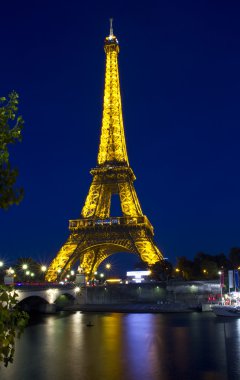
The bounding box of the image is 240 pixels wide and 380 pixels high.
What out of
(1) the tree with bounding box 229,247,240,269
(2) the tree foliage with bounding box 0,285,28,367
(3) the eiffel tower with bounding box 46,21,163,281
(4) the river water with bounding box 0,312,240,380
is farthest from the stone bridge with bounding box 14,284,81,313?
(2) the tree foliage with bounding box 0,285,28,367

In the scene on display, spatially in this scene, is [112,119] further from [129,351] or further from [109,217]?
[129,351]

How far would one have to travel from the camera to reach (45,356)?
31.6 metres

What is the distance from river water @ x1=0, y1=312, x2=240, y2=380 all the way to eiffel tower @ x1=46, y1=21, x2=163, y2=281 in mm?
24504

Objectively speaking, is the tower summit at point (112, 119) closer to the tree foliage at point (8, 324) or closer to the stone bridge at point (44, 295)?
the stone bridge at point (44, 295)

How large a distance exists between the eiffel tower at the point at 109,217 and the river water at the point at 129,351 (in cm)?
2450

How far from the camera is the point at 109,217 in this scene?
3179 inches

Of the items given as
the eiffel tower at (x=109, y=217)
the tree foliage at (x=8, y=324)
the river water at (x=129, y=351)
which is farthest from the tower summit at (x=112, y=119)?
the tree foliage at (x=8, y=324)

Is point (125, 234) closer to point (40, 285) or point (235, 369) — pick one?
point (40, 285)

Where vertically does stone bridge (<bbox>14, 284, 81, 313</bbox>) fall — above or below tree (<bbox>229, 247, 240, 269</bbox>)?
below

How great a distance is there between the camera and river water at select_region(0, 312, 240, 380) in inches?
1040

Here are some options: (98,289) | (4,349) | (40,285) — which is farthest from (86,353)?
(98,289)

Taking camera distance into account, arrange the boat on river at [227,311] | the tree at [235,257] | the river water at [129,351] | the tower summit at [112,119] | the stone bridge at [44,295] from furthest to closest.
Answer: the tree at [235,257], the tower summit at [112,119], the stone bridge at [44,295], the boat on river at [227,311], the river water at [129,351]

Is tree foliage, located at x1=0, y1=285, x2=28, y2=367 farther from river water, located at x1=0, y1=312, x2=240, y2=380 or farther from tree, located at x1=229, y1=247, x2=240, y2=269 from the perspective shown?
tree, located at x1=229, y1=247, x2=240, y2=269

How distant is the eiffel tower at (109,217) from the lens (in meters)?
74.9
